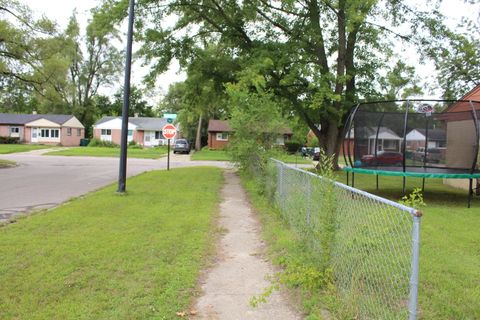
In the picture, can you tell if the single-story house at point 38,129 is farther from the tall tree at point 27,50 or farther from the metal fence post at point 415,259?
the metal fence post at point 415,259

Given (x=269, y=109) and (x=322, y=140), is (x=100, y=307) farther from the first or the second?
(x=322, y=140)

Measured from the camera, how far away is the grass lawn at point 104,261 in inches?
163

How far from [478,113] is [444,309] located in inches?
447

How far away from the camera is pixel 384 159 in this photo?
49.0ft

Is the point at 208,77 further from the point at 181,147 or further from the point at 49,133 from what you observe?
the point at 49,133

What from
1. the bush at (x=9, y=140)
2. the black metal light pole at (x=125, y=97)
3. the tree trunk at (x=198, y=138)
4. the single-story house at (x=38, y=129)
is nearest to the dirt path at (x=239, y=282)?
the black metal light pole at (x=125, y=97)

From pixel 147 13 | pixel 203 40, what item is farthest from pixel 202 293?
pixel 203 40

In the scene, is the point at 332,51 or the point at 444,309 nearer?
the point at 444,309

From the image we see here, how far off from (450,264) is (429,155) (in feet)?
34.8

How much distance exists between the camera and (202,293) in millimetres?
4625

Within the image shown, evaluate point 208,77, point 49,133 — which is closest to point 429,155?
point 208,77

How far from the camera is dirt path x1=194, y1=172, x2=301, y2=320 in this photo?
13.5 feet

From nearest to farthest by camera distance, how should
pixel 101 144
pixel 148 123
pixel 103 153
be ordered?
pixel 103 153, pixel 101 144, pixel 148 123

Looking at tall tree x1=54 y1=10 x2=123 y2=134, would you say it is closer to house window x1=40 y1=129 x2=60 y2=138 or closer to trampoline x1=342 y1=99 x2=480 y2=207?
house window x1=40 y1=129 x2=60 y2=138
